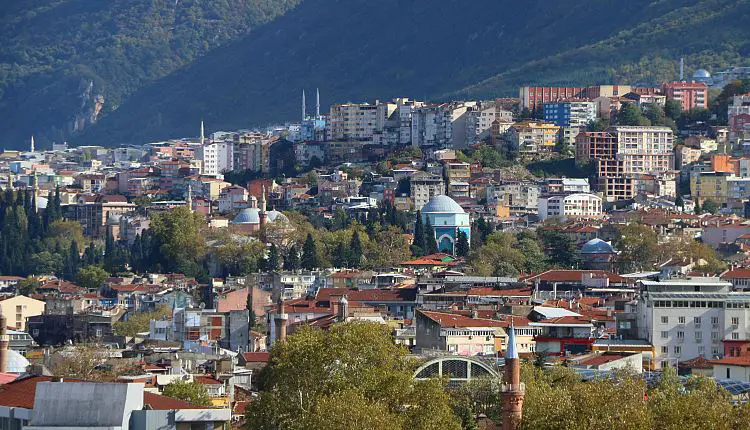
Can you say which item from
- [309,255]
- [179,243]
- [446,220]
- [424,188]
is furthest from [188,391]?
[424,188]

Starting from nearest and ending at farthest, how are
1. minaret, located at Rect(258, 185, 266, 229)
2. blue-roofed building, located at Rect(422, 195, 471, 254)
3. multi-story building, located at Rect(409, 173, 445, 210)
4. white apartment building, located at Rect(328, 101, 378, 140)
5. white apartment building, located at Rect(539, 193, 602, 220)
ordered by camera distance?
blue-roofed building, located at Rect(422, 195, 471, 254) → minaret, located at Rect(258, 185, 266, 229) → white apartment building, located at Rect(539, 193, 602, 220) → multi-story building, located at Rect(409, 173, 445, 210) → white apartment building, located at Rect(328, 101, 378, 140)

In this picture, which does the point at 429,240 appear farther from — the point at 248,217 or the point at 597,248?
the point at 248,217

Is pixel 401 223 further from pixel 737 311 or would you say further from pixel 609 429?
pixel 609 429

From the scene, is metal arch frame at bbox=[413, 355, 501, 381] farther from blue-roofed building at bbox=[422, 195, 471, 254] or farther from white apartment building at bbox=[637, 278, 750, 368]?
blue-roofed building at bbox=[422, 195, 471, 254]

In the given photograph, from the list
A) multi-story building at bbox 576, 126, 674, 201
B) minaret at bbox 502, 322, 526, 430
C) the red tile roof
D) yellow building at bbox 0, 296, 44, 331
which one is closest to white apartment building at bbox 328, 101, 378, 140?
multi-story building at bbox 576, 126, 674, 201

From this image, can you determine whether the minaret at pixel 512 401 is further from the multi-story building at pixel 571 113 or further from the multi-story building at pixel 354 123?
the multi-story building at pixel 354 123

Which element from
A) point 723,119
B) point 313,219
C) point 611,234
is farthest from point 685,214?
point 723,119
